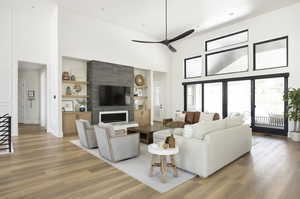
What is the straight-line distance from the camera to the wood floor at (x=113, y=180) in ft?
7.04

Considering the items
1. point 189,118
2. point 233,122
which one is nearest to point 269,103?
point 189,118

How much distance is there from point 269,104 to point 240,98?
966 millimetres

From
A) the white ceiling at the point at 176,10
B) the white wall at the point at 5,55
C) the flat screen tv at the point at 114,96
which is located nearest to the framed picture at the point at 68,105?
the flat screen tv at the point at 114,96

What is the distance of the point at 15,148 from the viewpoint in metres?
4.09

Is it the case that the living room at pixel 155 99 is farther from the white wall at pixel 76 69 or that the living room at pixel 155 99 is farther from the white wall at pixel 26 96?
the white wall at pixel 26 96

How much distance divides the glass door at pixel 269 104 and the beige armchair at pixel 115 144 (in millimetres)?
5016

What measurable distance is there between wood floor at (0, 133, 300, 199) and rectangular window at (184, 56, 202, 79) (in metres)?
4.99

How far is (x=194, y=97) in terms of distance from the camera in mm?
8172

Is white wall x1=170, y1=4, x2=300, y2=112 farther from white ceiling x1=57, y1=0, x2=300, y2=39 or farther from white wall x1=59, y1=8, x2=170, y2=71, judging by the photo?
white wall x1=59, y1=8, x2=170, y2=71

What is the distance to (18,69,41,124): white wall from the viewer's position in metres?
7.78

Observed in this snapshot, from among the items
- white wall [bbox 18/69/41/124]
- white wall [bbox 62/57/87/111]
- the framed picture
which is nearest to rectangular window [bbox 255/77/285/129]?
white wall [bbox 62/57/87/111]

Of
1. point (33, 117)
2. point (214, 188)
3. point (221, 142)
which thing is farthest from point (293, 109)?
point (33, 117)

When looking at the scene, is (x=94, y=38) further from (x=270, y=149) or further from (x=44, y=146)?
(x=270, y=149)

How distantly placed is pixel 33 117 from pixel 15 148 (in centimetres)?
434
